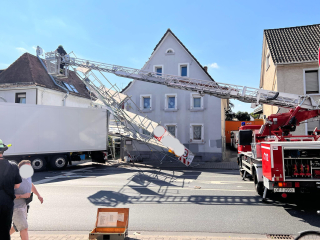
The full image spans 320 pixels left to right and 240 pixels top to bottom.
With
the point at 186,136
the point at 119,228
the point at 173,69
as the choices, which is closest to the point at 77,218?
the point at 119,228

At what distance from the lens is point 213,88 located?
11.8 metres

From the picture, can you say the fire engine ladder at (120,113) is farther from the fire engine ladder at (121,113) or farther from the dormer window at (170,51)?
the dormer window at (170,51)

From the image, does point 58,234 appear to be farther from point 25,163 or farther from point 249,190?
point 249,190

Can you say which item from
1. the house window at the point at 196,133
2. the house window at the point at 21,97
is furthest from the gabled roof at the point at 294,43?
the house window at the point at 21,97

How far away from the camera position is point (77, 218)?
251 inches

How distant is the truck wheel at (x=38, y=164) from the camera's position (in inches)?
604

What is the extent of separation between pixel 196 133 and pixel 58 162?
10.7 meters

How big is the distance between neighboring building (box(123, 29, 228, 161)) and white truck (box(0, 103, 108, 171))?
207 inches

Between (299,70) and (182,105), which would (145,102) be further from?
(299,70)

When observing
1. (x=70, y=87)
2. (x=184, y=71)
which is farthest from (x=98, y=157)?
(x=70, y=87)

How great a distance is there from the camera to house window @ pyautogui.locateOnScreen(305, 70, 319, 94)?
16.9 m

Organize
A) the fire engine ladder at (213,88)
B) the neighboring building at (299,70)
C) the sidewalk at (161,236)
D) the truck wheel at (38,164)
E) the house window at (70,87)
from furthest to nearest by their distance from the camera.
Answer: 1. the house window at (70,87)
2. the neighboring building at (299,70)
3. the truck wheel at (38,164)
4. the fire engine ladder at (213,88)
5. the sidewalk at (161,236)

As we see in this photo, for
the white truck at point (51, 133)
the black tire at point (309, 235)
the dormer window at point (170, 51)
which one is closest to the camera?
the black tire at point (309, 235)

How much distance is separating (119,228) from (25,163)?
6.71ft
